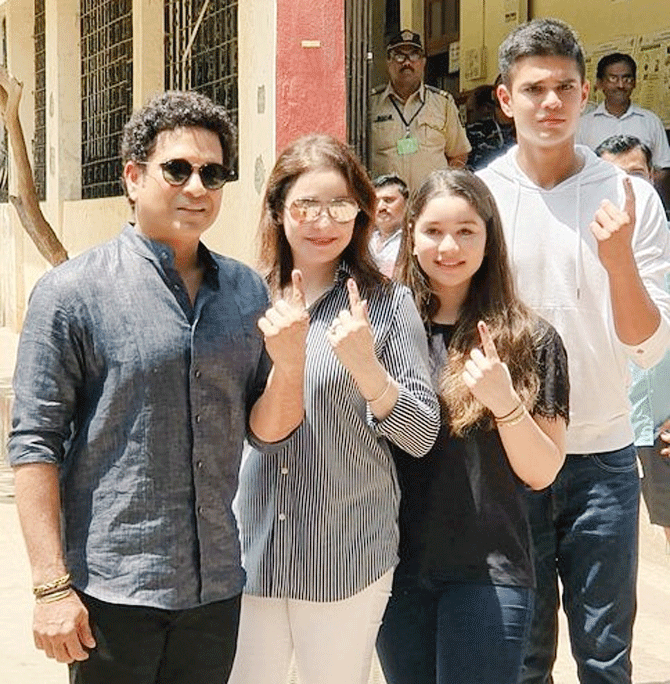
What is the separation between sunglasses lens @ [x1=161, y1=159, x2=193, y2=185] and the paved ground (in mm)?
2490

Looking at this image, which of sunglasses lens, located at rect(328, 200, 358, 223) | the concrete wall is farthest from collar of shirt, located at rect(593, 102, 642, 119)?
sunglasses lens, located at rect(328, 200, 358, 223)

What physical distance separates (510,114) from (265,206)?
709mm

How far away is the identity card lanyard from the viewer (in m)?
8.27

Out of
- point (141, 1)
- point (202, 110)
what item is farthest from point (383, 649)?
point (141, 1)

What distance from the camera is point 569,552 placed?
3.55 meters

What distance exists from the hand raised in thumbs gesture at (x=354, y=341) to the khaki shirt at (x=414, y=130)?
205 inches

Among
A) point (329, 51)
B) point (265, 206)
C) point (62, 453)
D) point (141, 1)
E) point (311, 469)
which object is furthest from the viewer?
point (141, 1)

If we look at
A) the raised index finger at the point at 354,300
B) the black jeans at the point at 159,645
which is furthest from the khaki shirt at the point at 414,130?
the black jeans at the point at 159,645

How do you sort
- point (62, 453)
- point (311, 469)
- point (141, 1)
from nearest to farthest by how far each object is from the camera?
point (62, 453), point (311, 469), point (141, 1)

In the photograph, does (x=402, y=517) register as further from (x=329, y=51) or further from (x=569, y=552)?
(x=329, y=51)

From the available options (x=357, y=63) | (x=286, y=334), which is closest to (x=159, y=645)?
(x=286, y=334)

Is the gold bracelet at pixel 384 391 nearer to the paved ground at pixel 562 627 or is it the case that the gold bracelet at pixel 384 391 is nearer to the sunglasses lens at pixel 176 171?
the sunglasses lens at pixel 176 171

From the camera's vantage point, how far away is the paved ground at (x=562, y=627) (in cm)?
506

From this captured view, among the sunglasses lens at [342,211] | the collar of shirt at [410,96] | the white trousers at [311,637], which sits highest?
the collar of shirt at [410,96]
